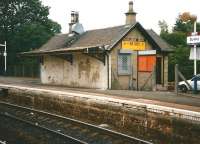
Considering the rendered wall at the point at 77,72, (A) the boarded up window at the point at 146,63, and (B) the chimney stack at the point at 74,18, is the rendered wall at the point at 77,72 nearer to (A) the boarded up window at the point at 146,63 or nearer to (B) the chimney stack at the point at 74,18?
(A) the boarded up window at the point at 146,63

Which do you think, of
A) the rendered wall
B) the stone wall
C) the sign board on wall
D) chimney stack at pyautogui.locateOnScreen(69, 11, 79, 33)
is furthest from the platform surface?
chimney stack at pyautogui.locateOnScreen(69, 11, 79, 33)

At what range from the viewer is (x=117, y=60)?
25859 millimetres

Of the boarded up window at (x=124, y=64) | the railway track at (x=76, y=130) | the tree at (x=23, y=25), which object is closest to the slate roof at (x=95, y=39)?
the boarded up window at (x=124, y=64)

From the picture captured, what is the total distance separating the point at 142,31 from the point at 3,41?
1140 inches

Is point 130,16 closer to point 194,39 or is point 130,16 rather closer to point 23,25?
point 194,39

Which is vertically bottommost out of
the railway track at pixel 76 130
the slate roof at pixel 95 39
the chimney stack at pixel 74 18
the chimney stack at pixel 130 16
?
the railway track at pixel 76 130

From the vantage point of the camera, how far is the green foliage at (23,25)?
51000 millimetres

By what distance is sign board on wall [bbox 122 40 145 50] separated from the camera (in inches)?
1041

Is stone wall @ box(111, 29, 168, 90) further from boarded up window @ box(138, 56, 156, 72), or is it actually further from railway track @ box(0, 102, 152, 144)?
railway track @ box(0, 102, 152, 144)

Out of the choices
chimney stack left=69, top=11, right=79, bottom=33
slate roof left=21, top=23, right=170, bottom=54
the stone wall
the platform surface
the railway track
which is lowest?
the railway track

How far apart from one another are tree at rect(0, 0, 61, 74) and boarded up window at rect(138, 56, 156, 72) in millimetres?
26598

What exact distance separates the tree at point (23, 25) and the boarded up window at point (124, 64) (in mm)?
26539

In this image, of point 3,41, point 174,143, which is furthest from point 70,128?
point 3,41

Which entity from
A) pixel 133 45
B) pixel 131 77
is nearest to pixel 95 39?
pixel 133 45
